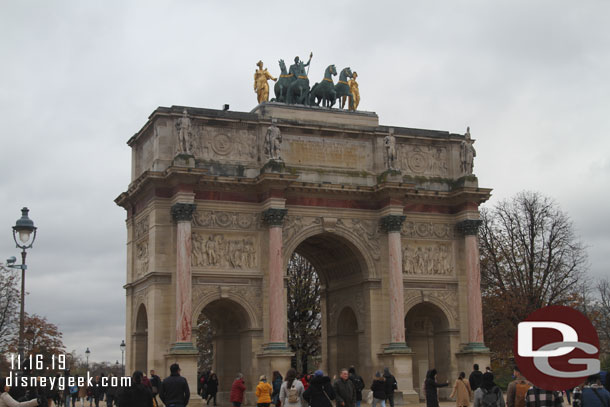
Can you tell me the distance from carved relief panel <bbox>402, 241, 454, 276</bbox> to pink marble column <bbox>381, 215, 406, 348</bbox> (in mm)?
1209

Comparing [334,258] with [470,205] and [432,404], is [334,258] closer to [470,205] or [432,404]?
[470,205]

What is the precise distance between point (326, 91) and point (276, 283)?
9.54m

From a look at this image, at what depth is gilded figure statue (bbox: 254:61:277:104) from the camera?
123 ft

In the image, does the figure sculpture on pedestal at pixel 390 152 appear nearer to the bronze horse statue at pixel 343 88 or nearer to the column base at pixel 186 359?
the bronze horse statue at pixel 343 88

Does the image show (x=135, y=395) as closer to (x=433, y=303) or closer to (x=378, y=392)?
(x=378, y=392)

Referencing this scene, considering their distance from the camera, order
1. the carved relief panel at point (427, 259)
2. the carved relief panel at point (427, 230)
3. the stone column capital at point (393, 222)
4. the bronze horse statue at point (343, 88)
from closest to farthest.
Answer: the stone column capital at point (393, 222), the carved relief panel at point (427, 259), the carved relief panel at point (427, 230), the bronze horse statue at point (343, 88)

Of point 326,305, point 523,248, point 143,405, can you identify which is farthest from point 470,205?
point 143,405

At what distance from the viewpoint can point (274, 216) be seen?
112 feet

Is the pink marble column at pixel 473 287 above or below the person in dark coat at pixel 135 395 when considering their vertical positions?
above

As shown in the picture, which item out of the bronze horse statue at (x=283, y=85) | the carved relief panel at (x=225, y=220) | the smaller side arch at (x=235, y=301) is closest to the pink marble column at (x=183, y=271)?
the smaller side arch at (x=235, y=301)

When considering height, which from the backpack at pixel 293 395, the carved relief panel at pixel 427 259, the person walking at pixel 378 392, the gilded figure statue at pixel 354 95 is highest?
the gilded figure statue at pixel 354 95

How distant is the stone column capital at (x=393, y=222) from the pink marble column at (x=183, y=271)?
848 cm

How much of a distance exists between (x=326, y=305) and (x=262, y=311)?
6.71m

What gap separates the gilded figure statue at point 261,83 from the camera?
3753 centimetres
